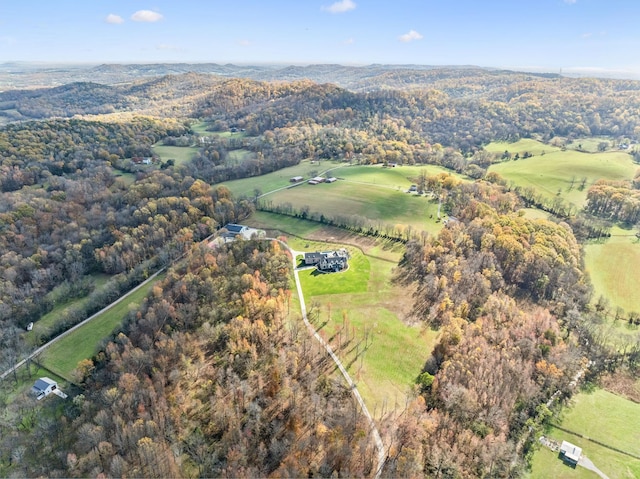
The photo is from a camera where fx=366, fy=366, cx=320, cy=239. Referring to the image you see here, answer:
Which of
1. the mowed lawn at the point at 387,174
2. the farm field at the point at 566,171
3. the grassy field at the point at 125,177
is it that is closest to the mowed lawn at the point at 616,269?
the farm field at the point at 566,171

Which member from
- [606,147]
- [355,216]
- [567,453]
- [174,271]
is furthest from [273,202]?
[606,147]

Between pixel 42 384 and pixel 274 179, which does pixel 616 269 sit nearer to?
pixel 274 179

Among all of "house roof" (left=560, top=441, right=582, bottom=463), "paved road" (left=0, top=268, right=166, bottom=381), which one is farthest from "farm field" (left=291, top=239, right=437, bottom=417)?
"paved road" (left=0, top=268, right=166, bottom=381)

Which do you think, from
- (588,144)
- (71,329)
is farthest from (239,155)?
(588,144)

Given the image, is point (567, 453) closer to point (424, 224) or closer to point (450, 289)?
point (450, 289)

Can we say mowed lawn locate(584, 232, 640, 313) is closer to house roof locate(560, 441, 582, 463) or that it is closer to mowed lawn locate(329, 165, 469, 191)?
house roof locate(560, 441, 582, 463)

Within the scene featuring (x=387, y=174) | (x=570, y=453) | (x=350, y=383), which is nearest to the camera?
(x=570, y=453)

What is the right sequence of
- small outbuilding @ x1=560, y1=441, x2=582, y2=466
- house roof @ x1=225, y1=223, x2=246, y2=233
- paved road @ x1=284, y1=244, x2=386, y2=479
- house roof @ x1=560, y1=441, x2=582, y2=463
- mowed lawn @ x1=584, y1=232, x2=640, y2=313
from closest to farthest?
paved road @ x1=284, y1=244, x2=386, y2=479 → small outbuilding @ x1=560, y1=441, x2=582, y2=466 → house roof @ x1=560, y1=441, x2=582, y2=463 → mowed lawn @ x1=584, y1=232, x2=640, y2=313 → house roof @ x1=225, y1=223, x2=246, y2=233

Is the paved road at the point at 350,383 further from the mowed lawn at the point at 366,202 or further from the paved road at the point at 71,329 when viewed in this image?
the mowed lawn at the point at 366,202
